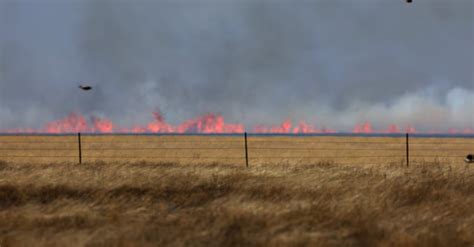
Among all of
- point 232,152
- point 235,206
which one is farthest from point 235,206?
point 232,152

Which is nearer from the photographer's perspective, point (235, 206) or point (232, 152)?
point (235, 206)

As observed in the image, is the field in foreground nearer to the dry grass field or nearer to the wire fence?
the dry grass field

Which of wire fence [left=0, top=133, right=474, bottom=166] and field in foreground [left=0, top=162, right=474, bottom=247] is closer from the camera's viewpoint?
field in foreground [left=0, top=162, right=474, bottom=247]

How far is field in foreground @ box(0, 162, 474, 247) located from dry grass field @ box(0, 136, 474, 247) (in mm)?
27

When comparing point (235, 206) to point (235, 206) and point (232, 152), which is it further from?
point (232, 152)

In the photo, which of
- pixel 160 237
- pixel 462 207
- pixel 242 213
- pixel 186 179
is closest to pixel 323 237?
pixel 242 213

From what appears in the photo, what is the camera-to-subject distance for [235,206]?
42.3 ft

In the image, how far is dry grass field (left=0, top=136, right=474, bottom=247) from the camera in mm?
9938

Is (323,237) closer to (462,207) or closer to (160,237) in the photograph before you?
(160,237)

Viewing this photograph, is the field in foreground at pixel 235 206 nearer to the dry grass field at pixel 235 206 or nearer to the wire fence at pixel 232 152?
the dry grass field at pixel 235 206

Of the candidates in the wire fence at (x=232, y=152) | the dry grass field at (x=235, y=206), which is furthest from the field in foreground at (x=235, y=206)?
the wire fence at (x=232, y=152)

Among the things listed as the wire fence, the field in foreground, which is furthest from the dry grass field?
the wire fence

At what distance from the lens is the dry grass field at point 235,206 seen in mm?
9938

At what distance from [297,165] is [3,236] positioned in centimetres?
1346
